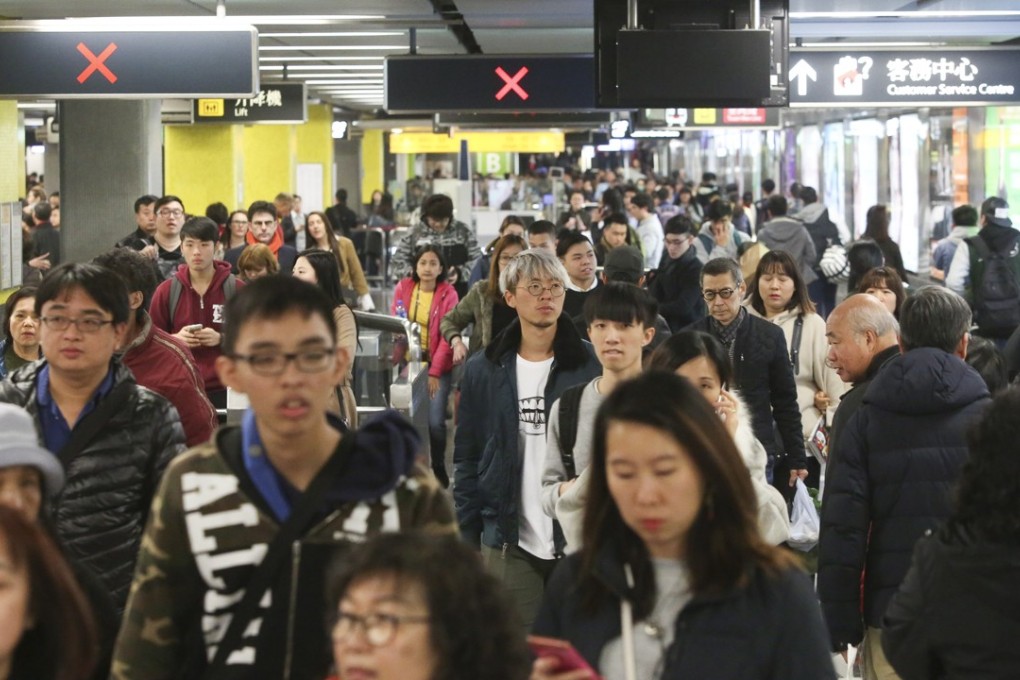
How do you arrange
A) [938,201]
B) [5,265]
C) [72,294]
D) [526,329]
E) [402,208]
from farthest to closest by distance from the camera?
[402,208], [938,201], [5,265], [526,329], [72,294]

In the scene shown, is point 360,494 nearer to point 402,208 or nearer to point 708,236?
point 708,236

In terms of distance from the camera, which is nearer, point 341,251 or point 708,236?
point 341,251

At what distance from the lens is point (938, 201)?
21266 millimetres

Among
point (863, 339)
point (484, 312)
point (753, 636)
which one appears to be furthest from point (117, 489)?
point (484, 312)

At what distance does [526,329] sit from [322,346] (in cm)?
285

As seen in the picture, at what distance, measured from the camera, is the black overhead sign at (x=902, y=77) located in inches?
418

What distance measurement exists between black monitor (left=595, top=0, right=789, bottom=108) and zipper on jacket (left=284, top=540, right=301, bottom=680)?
19.8 feet

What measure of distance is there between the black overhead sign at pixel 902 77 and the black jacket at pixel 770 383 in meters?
4.63

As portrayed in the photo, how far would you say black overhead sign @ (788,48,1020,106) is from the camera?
10.6 metres

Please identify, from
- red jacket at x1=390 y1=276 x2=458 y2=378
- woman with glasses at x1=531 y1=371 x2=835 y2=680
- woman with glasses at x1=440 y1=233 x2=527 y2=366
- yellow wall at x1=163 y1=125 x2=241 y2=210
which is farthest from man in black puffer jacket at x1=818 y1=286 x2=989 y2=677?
yellow wall at x1=163 y1=125 x2=241 y2=210

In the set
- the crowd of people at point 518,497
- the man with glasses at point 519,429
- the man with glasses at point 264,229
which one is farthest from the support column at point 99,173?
the man with glasses at point 519,429

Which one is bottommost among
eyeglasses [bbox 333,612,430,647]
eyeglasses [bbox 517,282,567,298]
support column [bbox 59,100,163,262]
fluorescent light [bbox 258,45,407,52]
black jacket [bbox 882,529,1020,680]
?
black jacket [bbox 882,529,1020,680]

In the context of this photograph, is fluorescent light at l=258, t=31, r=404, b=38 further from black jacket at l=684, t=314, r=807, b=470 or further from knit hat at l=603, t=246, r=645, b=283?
Answer: black jacket at l=684, t=314, r=807, b=470

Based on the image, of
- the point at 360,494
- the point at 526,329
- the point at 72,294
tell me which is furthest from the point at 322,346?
the point at 526,329
